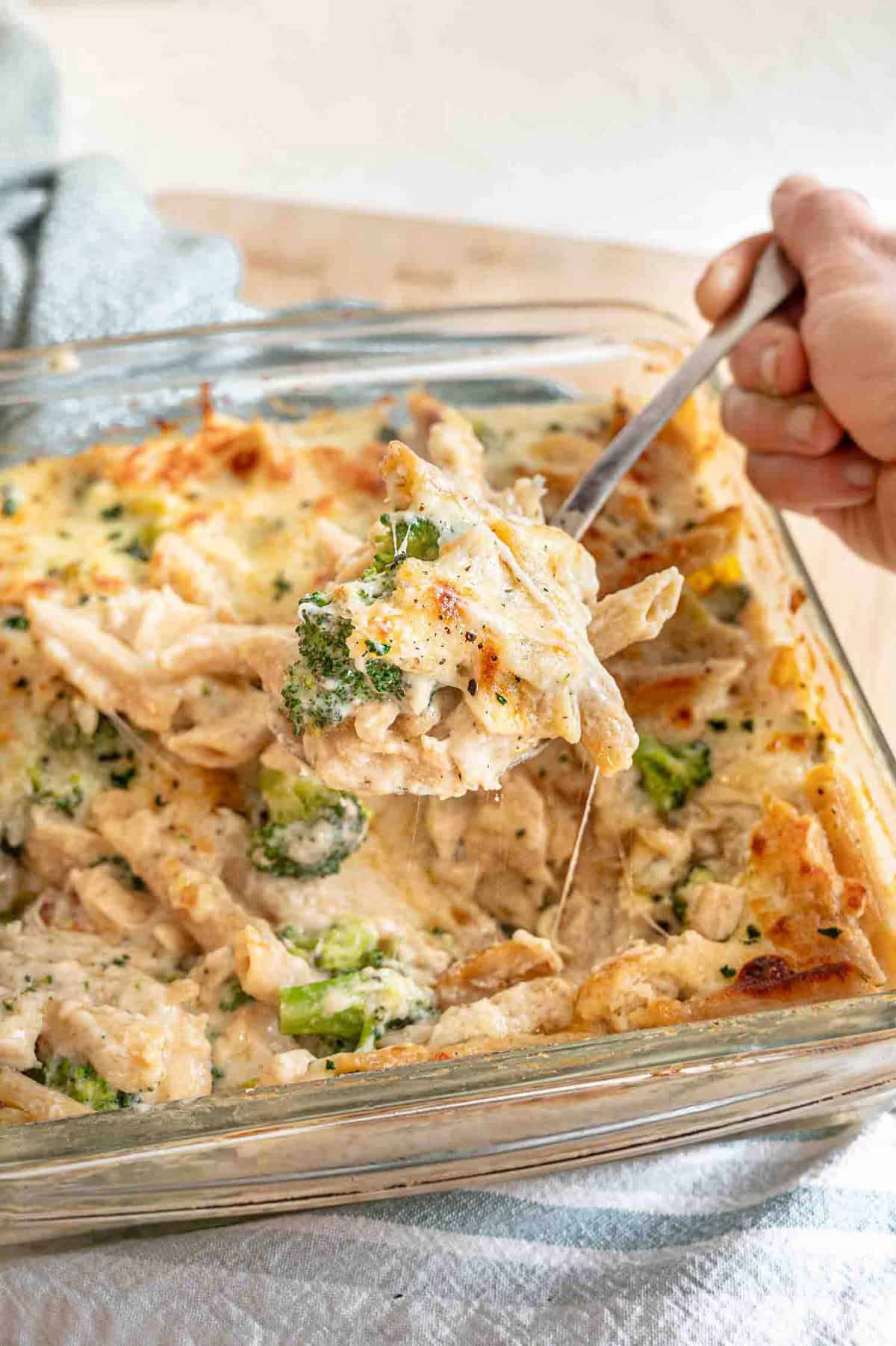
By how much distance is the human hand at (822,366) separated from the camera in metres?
2.18

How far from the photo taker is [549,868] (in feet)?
6.38

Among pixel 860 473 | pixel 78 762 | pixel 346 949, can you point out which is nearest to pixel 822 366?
pixel 860 473

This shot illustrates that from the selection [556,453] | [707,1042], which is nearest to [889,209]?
[556,453]

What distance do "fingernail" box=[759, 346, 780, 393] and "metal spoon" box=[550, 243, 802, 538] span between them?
0.05 meters

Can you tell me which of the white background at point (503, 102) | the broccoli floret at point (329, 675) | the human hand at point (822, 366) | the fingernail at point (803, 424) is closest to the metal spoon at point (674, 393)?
the human hand at point (822, 366)

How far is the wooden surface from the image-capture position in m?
3.31

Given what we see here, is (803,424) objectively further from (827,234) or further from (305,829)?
(305,829)

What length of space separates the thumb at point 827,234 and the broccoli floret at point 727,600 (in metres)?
0.47

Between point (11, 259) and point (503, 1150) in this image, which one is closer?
point (503, 1150)

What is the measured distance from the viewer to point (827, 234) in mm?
2273

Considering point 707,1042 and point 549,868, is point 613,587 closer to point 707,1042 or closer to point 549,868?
point 549,868

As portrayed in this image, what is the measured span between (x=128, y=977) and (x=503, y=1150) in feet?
1.63

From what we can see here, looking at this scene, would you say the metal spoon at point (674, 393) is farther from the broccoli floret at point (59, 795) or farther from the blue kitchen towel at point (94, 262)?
the blue kitchen towel at point (94, 262)

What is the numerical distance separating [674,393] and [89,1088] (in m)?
→ 1.21
